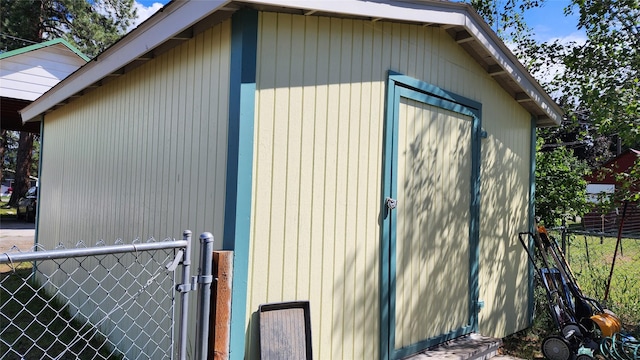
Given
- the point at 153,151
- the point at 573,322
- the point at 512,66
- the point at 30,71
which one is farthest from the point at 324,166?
the point at 30,71

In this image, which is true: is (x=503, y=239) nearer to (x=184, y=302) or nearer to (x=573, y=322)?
(x=573, y=322)

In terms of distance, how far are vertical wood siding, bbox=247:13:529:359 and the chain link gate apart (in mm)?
498

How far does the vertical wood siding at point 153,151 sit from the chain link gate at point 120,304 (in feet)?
0.65

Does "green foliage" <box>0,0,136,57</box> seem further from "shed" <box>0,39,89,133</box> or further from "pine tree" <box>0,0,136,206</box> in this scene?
"shed" <box>0,39,89,133</box>

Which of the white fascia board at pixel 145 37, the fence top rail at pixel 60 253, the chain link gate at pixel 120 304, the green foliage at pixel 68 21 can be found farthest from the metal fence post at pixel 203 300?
the green foliage at pixel 68 21

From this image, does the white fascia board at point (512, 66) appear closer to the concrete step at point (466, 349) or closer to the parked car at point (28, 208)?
the concrete step at point (466, 349)

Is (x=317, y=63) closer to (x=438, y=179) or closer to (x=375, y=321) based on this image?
(x=438, y=179)

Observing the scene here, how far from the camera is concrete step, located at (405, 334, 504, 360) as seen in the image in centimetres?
319

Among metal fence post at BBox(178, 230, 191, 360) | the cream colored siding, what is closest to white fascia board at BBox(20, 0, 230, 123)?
metal fence post at BBox(178, 230, 191, 360)

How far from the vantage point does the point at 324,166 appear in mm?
2656

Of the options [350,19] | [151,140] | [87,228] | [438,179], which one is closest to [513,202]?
[438,179]

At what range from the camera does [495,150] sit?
4223 millimetres

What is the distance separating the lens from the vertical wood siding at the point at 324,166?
2.40 metres

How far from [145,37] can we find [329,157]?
1434mm
